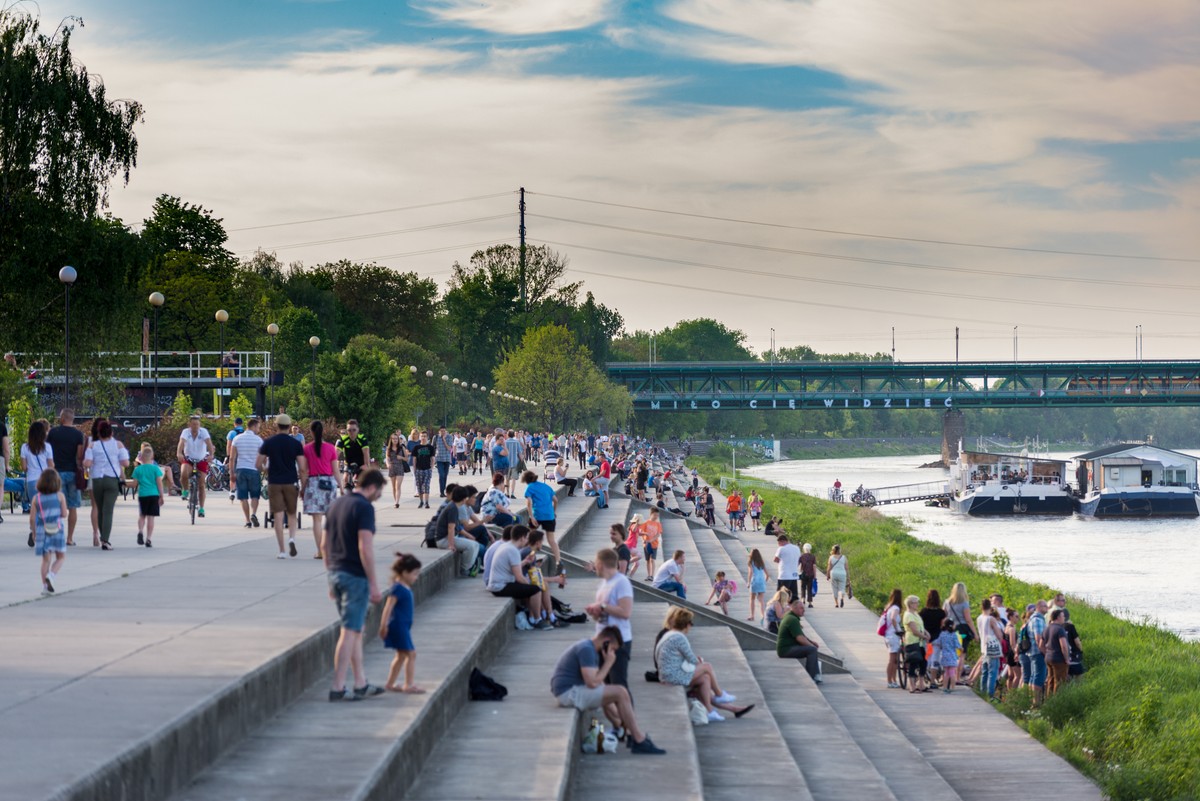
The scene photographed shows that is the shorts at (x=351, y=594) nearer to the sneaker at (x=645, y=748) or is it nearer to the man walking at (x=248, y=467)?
the sneaker at (x=645, y=748)

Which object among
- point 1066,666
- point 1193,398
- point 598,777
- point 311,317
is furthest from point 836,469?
point 598,777

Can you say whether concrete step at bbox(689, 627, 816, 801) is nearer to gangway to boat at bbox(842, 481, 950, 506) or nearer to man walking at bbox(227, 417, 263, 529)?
man walking at bbox(227, 417, 263, 529)

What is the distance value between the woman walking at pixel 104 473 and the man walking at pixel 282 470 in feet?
6.85

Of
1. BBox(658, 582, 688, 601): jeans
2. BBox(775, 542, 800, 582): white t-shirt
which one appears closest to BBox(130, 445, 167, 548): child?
BBox(658, 582, 688, 601): jeans

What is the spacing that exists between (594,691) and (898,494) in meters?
96.0

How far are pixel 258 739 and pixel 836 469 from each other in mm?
153992

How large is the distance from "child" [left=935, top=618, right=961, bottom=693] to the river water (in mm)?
11767

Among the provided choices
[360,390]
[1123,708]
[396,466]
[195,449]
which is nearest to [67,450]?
[195,449]

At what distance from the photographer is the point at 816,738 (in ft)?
48.3

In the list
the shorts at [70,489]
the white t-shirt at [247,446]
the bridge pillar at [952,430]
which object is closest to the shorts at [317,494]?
the shorts at [70,489]

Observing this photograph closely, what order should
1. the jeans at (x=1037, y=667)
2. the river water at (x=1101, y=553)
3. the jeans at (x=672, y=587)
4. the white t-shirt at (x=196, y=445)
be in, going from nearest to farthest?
the jeans at (x=1037, y=667), the white t-shirt at (x=196, y=445), the jeans at (x=672, y=587), the river water at (x=1101, y=553)

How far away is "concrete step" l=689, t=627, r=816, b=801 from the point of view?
37.9 feet

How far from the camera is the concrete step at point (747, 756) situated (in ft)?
37.9

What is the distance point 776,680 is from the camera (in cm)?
1812
